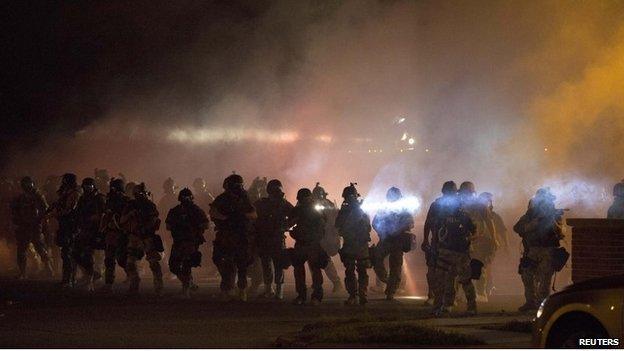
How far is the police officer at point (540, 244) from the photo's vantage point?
1359cm

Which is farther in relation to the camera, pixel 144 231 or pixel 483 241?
pixel 144 231

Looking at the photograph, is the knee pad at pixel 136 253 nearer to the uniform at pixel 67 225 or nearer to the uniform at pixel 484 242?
the uniform at pixel 67 225

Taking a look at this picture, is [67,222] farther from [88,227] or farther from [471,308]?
[471,308]

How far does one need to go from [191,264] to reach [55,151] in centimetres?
2026

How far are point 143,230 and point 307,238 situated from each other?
248 cm

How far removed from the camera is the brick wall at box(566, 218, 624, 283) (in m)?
11.9

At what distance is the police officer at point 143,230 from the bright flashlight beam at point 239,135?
1609 cm

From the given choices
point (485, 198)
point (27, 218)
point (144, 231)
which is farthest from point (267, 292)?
point (27, 218)

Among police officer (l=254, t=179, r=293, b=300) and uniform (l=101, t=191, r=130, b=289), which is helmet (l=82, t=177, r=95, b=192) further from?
police officer (l=254, t=179, r=293, b=300)

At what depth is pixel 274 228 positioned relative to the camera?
1560 cm

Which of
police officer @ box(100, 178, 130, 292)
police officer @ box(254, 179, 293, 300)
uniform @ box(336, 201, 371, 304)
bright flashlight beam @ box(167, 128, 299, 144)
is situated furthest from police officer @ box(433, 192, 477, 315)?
bright flashlight beam @ box(167, 128, 299, 144)

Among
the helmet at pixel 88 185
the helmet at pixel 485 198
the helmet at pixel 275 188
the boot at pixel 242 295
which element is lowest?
the boot at pixel 242 295

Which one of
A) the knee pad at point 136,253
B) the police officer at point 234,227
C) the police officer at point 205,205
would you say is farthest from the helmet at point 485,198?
the police officer at point 205,205

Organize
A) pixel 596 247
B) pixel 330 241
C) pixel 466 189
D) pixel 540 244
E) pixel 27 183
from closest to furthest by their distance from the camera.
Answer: pixel 596 247, pixel 540 244, pixel 466 189, pixel 330 241, pixel 27 183
